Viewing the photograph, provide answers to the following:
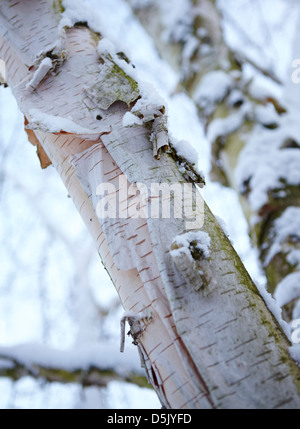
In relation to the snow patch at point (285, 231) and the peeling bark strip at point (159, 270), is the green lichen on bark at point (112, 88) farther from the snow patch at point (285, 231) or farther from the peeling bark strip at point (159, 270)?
the snow patch at point (285, 231)

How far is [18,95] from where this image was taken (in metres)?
0.68

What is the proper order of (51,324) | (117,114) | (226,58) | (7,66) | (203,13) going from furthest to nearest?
1. (51,324)
2. (203,13)
3. (226,58)
4. (7,66)
5. (117,114)

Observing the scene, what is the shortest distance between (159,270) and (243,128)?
3.20 feet

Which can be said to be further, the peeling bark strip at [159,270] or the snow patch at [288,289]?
the snow patch at [288,289]

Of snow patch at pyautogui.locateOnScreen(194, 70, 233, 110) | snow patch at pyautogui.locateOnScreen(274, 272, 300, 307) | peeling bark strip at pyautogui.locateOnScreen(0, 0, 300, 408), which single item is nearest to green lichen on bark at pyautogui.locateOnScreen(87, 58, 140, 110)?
peeling bark strip at pyautogui.locateOnScreen(0, 0, 300, 408)

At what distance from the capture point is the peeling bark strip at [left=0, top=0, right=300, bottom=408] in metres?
0.43

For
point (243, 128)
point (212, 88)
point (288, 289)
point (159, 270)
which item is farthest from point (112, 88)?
point (212, 88)

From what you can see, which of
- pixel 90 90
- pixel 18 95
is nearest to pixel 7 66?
pixel 18 95

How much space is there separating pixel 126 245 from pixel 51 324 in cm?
305

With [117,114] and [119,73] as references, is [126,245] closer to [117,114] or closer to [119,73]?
[117,114]

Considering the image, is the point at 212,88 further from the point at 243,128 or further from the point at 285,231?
the point at 285,231

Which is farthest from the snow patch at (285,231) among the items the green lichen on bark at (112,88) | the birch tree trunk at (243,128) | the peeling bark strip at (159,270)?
the green lichen on bark at (112,88)

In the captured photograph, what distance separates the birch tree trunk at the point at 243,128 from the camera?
100 centimetres

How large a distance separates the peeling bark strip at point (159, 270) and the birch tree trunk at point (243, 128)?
17.3 inches
